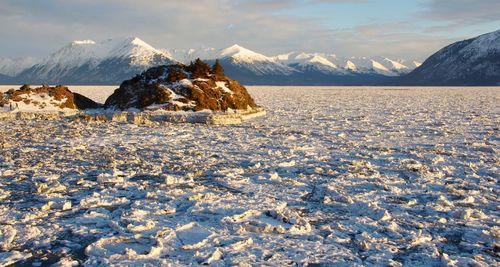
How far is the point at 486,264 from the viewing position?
520 cm

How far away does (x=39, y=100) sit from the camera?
23438 millimetres

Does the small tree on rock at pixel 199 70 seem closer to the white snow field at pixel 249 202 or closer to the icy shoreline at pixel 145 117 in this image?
the icy shoreline at pixel 145 117

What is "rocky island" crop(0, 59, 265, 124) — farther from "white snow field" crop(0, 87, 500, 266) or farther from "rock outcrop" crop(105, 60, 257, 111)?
"white snow field" crop(0, 87, 500, 266)

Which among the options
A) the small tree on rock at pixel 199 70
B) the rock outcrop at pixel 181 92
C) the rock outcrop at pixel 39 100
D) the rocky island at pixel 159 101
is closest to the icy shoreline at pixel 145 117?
the rocky island at pixel 159 101

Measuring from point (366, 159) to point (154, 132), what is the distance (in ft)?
25.9

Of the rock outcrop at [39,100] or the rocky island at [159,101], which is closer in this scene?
the rocky island at [159,101]

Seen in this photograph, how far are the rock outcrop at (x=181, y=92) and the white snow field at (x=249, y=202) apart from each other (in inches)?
329

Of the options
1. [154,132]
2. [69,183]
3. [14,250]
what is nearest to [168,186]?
[69,183]

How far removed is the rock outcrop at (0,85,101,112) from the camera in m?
22.5

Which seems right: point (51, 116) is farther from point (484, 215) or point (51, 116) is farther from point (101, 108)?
point (484, 215)

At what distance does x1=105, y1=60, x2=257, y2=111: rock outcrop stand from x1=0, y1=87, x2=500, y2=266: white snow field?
27.4ft

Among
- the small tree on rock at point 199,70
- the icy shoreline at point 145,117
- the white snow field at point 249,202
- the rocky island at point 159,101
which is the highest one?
the small tree on rock at point 199,70

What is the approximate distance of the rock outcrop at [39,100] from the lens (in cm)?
2248

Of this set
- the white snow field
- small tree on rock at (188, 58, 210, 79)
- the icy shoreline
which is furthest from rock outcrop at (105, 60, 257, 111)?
the white snow field
